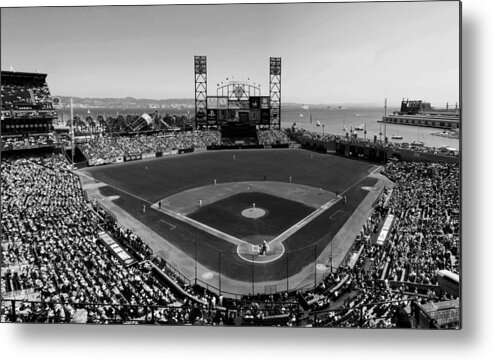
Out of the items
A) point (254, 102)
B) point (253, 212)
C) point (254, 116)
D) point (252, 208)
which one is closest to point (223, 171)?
point (252, 208)

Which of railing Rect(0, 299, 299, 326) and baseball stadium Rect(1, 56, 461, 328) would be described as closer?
railing Rect(0, 299, 299, 326)

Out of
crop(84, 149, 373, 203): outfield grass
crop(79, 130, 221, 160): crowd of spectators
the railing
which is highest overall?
crop(79, 130, 221, 160): crowd of spectators

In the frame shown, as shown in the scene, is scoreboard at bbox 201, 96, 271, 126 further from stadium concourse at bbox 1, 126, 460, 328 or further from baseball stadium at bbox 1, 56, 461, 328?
stadium concourse at bbox 1, 126, 460, 328

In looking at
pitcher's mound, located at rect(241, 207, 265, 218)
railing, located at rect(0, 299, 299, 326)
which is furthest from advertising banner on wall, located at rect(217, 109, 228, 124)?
railing, located at rect(0, 299, 299, 326)

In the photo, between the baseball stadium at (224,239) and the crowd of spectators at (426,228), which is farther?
the crowd of spectators at (426,228)

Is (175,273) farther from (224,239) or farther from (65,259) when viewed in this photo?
(65,259)

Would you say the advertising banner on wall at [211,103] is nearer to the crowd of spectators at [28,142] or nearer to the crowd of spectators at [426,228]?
the crowd of spectators at [28,142]

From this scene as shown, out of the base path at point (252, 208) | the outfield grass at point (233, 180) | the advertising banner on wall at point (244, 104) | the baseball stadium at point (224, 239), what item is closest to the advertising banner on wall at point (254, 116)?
the advertising banner on wall at point (244, 104)
